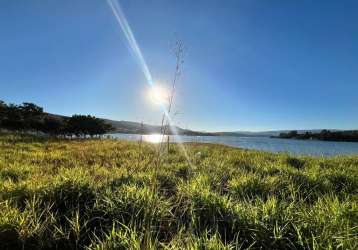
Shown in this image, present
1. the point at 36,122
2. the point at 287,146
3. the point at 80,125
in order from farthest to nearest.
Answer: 1. the point at 80,125
2. the point at 36,122
3. the point at 287,146

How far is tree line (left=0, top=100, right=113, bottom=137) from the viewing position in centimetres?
5409

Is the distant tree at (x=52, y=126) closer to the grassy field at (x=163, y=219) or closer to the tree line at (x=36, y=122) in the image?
the tree line at (x=36, y=122)

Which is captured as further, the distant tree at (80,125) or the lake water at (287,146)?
the distant tree at (80,125)

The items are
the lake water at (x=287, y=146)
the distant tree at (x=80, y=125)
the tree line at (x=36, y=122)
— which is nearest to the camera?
the lake water at (x=287, y=146)

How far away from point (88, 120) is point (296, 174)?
6788 cm

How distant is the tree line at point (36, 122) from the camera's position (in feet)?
177

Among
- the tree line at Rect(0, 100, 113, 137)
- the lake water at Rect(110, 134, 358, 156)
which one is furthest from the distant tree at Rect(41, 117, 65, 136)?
the lake water at Rect(110, 134, 358, 156)

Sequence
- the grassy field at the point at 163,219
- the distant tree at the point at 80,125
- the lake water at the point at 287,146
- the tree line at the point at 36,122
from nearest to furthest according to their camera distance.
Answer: the grassy field at the point at 163,219, the lake water at the point at 287,146, the tree line at the point at 36,122, the distant tree at the point at 80,125

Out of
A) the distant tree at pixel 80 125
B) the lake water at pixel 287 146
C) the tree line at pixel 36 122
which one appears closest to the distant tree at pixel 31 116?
the tree line at pixel 36 122

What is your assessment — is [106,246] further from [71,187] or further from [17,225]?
[71,187]

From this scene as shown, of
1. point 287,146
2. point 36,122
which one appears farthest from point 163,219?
point 36,122

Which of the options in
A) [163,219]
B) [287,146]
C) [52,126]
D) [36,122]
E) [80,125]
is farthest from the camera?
[80,125]

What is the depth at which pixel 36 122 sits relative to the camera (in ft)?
195

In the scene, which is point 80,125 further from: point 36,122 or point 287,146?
point 287,146
